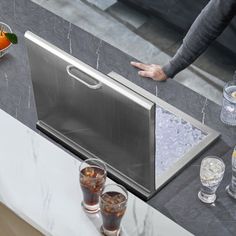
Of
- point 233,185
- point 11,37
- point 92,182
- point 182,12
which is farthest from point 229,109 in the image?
point 182,12

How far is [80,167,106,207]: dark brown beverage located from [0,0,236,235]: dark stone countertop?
24 centimetres

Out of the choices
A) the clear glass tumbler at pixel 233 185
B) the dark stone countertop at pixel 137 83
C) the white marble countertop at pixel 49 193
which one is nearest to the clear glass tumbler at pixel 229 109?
the dark stone countertop at pixel 137 83

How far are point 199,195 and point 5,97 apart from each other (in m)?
0.74

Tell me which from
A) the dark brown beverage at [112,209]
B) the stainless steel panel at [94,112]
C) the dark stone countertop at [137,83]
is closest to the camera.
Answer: the dark brown beverage at [112,209]

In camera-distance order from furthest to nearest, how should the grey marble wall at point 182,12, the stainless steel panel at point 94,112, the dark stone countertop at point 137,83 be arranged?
the grey marble wall at point 182,12, the dark stone countertop at point 137,83, the stainless steel panel at point 94,112

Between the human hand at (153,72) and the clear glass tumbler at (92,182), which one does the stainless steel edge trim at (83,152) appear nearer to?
the clear glass tumbler at (92,182)

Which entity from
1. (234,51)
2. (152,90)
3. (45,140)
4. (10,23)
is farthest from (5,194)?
(234,51)

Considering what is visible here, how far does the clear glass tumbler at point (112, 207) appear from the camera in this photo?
1575mm

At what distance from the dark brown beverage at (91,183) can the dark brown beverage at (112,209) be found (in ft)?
0.12

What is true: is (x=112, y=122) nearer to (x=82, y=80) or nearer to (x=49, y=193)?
(x=82, y=80)

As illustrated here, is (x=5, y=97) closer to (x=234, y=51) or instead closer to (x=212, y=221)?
(x=212, y=221)

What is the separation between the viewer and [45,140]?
189cm

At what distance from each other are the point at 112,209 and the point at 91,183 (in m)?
0.10

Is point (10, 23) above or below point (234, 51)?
above
